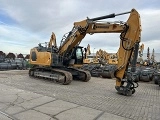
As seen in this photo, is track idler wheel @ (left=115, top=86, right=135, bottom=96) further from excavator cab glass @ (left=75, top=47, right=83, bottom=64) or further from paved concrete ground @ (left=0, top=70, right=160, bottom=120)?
excavator cab glass @ (left=75, top=47, right=83, bottom=64)

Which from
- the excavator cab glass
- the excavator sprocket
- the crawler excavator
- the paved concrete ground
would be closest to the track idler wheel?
the crawler excavator

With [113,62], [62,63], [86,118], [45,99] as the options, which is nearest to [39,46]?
[62,63]

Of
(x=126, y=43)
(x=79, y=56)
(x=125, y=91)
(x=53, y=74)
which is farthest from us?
(x=79, y=56)

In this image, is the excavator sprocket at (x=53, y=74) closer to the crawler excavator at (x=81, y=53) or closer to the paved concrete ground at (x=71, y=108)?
the crawler excavator at (x=81, y=53)

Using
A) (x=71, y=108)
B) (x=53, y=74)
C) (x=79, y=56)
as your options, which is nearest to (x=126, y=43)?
(x=71, y=108)

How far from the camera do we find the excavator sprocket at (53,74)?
11132mm

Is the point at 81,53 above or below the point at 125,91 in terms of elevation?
above

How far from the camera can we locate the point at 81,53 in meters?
13.5

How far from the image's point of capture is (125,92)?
8609 mm

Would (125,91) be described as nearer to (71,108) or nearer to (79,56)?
(71,108)

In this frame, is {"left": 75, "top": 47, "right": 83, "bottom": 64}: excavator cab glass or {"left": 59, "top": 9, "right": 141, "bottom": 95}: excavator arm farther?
{"left": 75, "top": 47, "right": 83, "bottom": 64}: excavator cab glass

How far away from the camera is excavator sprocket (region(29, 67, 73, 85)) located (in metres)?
11.1

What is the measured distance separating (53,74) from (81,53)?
9.06 feet

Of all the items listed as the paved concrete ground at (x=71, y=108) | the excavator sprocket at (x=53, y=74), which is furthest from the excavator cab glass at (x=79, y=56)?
the paved concrete ground at (x=71, y=108)
